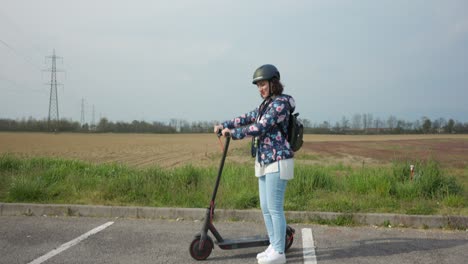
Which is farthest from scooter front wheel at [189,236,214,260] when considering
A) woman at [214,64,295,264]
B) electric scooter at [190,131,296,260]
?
woman at [214,64,295,264]

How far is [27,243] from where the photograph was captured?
4473 millimetres

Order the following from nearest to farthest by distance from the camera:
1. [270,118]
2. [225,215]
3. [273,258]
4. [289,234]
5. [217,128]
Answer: [270,118] < [273,258] < [217,128] < [289,234] < [225,215]

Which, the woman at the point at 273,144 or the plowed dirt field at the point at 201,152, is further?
the plowed dirt field at the point at 201,152

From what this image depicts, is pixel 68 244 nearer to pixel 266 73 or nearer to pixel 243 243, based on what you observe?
pixel 243 243

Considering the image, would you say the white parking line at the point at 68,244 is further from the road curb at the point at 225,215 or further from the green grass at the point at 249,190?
the green grass at the point at 249,190

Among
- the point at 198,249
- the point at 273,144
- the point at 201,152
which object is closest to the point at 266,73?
the point at 273,144

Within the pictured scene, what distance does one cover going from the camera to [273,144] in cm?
358

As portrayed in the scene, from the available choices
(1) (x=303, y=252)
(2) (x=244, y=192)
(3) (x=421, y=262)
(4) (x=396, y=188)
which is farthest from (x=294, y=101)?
(4) (x=396, y=188)

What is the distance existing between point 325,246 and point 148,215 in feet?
8.93

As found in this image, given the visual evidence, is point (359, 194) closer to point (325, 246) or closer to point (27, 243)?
point (325, 246)

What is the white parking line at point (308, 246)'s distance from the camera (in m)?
4.03

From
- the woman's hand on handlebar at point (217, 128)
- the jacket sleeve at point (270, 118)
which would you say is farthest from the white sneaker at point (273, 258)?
the woman's hand on handlebar at point (217, 128)

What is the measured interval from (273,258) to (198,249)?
2.59 feet

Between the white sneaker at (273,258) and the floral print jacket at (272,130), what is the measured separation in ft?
3.05
